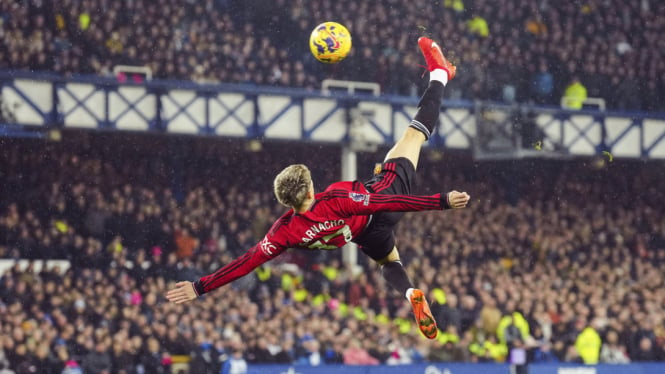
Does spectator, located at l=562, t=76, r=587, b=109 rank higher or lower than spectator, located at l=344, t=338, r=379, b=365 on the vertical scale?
higher

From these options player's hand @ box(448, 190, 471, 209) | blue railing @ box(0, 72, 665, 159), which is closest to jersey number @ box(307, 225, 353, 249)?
player's hand @ box(448, 190, 471, 209)

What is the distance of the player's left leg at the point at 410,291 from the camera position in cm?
869

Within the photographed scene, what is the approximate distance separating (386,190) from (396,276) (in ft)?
3.23

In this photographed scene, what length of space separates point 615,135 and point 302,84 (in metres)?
7.85

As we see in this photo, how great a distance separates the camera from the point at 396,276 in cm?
952

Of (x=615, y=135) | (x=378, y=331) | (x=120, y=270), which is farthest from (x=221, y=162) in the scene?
(x=615, y=135)

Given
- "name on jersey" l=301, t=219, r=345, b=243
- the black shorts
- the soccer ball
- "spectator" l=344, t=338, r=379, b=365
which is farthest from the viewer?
"spectator" l=344, t=338, r=379, b=365

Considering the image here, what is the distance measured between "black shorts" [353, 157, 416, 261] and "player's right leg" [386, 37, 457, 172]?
13cm

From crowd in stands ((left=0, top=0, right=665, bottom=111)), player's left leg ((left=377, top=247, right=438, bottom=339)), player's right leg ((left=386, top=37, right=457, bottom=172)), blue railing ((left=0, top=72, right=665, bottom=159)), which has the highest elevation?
crowd in stands ((left=0, top=0, right=665, bottom=111))

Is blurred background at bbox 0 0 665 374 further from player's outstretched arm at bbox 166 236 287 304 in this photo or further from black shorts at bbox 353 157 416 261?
player's outstretched arm at bbox 166 236 287 304

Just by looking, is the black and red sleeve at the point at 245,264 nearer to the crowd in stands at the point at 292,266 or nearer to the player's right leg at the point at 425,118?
the player's right leg at the point at 425,118

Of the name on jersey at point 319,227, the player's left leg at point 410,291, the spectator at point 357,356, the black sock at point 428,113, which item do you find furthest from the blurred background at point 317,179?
the name on jersey at point 319,227

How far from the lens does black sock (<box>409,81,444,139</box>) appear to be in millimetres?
9617

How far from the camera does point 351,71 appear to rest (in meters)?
Answer: 22.3
